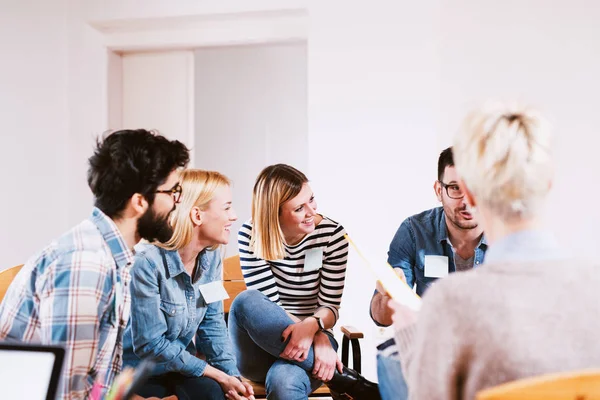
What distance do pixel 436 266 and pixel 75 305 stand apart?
1.52 m

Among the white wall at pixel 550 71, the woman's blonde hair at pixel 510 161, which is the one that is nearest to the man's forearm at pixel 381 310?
the woman's blonde hair at pixel 510 161

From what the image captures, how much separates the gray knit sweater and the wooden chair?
1.68m

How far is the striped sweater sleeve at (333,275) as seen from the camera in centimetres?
280

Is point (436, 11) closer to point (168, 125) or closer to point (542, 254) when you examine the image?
point (168, 125)

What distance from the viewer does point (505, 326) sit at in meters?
1.07

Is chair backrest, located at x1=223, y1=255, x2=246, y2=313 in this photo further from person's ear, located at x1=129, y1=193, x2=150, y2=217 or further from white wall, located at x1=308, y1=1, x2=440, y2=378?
person's ear, located at x1=129, y1=193, x2=150, y2=217

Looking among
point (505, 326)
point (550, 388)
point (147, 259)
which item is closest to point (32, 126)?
point (147, 259)

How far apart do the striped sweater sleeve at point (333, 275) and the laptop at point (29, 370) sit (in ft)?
5.38

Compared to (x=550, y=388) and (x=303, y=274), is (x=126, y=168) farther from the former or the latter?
(x=550, y=388)

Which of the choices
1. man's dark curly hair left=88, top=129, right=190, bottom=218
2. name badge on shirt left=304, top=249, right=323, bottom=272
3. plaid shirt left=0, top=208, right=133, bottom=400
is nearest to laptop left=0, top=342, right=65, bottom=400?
plaid shirt left=0, top=208, right=133, bottom=400

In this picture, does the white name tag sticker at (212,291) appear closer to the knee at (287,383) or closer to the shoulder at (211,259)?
the shoulder at (211,259)

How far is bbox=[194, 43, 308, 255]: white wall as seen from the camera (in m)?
5.09

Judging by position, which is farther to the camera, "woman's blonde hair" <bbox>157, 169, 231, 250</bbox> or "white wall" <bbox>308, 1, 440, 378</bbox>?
"white wall" <bbox>308, 1, 440, 378</bbox>

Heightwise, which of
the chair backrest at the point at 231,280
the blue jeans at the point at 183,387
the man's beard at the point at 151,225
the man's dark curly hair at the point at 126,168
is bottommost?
the blue jeans at the point at 183,387
